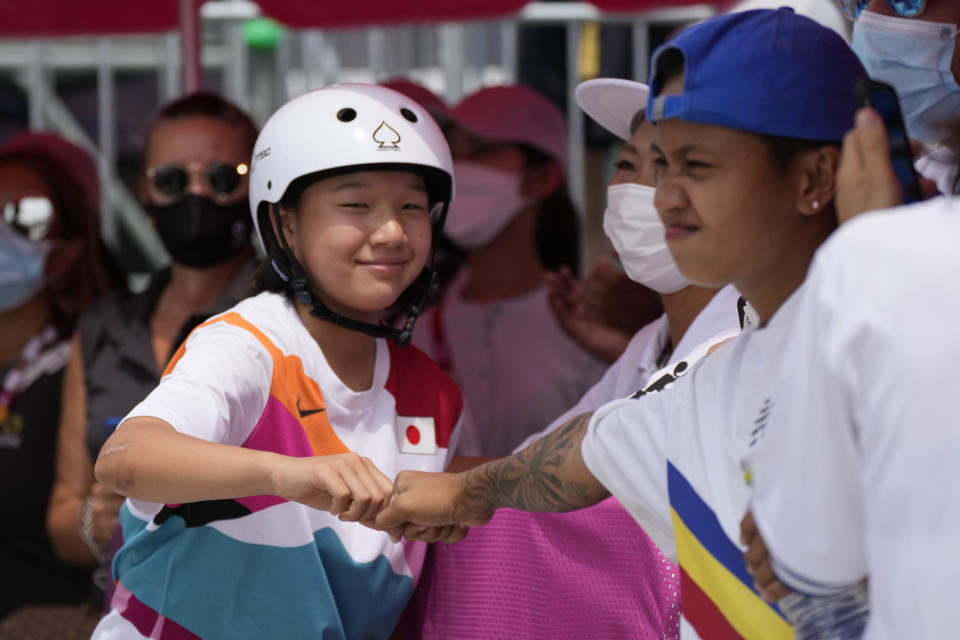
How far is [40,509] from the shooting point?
4695 millimetres

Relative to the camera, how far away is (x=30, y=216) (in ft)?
16.5

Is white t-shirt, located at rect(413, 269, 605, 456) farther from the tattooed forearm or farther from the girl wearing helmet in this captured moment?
the tattooed forearm

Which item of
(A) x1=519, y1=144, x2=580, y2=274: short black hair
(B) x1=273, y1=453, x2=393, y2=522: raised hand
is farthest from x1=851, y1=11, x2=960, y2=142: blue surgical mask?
(A) x1=519, y1=144, x2=580, y2=274: short black hair

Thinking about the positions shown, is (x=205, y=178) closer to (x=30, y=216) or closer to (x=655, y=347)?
(x=30, y=216)

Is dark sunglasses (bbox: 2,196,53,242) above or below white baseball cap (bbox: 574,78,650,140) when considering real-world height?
below

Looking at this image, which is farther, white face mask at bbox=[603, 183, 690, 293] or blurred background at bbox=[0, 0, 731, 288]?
blurred background at bbox=[0, 0, 731, 288]

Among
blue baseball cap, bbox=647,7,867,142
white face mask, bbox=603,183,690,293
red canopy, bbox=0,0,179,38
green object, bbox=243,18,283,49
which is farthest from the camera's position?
green object, bbox=243,18,283,49

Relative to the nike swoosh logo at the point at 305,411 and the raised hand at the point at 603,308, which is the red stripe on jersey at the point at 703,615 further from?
the raised hand at the point at 603,308

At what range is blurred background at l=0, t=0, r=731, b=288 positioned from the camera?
7012 millimetres

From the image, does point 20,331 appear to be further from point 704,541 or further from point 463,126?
point 704,541

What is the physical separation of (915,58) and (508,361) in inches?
111

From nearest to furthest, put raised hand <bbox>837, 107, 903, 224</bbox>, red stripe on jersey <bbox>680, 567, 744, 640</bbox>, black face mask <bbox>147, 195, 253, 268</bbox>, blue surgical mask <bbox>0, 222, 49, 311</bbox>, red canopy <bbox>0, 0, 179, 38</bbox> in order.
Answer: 1. raised hand <bbox>837, 107, 903, 224</bbox>
2. red stripe on jersey <bbox>680, 567, 744, 640</bbox>
3. black face mask <bbox>147, 195, 253, 268</bbox>
4. blue surgical mask <bbox>0, 222, 49, 311</bbox>
5. red canopy <bbox>0, 0, 179, 38</bbox>

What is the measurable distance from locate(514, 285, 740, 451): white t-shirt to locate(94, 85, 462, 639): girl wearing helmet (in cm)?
44

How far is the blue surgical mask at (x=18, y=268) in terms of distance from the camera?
4922mm
